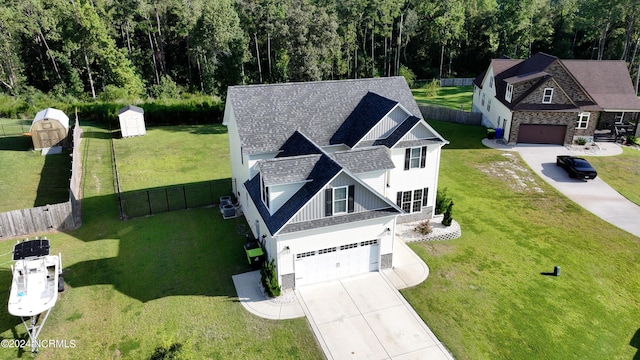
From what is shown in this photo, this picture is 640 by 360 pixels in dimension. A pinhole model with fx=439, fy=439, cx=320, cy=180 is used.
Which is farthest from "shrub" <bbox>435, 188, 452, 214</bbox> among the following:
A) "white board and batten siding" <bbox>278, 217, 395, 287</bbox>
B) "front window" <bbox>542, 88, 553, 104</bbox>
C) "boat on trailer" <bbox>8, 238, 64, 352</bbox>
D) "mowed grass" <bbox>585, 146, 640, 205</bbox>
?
"boat on trailer" <bbox>8, 238, 64, 352</bbox>

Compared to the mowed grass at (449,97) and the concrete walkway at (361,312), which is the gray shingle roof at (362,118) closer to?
the concrete walkway at (361,312)

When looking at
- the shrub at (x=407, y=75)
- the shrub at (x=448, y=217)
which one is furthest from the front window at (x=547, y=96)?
the shrub at (x=407, y=75)

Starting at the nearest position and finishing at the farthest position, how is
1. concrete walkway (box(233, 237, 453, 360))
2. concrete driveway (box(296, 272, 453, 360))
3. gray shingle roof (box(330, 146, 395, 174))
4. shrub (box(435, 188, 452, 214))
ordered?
1. concrete driveway (box(296, 272, 453, 360))
2. concrete walkway (box(233, 237, 453, 360))
3. gray shingle roof (box(330, 146, 395, 174))
4. shrub (box(435, 188, 452, 214))

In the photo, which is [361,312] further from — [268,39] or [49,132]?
[268,39]

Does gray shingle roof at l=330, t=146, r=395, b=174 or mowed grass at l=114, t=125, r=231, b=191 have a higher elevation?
gray shingle roof at l=330, t=146, r=395, b=174

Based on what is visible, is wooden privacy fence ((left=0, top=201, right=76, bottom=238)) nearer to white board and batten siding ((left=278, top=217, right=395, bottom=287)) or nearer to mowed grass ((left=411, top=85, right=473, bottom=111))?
white board and batten siding ((left=278, top=217, right=395, bottom=287))

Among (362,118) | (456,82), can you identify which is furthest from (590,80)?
(456,82)

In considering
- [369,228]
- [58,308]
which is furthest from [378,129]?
[58,308]
